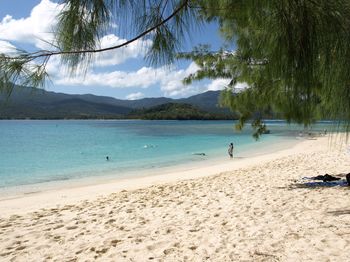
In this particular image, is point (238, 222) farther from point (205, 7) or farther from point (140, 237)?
point (205, 7)

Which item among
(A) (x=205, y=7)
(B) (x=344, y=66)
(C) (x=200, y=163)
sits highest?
(A) (x=205, y=7)

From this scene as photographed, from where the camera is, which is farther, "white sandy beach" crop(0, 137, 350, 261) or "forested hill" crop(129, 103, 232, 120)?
"forested hill" crop(129, 103, 232, 120)

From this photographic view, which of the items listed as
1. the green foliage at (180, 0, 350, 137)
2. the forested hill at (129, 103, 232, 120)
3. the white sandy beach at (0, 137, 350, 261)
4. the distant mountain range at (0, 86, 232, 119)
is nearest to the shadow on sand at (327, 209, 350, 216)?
the white sandy beach at (0, 137, 350, 261)

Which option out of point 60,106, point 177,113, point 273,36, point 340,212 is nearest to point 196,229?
point 340,212

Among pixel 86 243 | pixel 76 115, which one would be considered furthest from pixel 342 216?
pixel 76 115

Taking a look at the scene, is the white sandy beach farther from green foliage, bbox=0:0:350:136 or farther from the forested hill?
the forested hill

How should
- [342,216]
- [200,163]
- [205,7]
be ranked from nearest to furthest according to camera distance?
[205,7], [342,216], [200,163]

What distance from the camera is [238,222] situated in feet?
17.6

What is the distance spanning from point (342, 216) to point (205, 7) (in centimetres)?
410

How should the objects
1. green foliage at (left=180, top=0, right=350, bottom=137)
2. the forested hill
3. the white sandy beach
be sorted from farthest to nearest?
the forested hill, the white sandy beach, green foliage at (left=180, top=0, right=350, bottom=137)

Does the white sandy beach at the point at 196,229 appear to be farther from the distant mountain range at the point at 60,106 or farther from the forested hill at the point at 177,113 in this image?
the forested hill at the point at 177,113

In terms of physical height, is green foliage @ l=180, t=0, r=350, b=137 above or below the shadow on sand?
above

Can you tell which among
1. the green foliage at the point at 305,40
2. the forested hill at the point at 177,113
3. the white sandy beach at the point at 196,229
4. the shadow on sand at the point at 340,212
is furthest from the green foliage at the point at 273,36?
the forested hill at the point at 177,113

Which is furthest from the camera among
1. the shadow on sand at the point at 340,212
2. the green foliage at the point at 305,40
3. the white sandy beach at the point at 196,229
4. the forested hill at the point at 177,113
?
the forested hill at the point at 177,113
